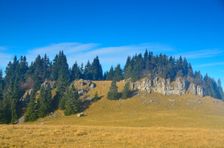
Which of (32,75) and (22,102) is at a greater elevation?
(32,75)

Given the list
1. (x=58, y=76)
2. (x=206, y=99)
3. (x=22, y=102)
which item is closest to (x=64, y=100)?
(x=22, y=102)

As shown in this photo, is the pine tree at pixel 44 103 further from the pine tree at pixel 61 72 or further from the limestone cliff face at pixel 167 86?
the limestone cliff face at pixel 167 86

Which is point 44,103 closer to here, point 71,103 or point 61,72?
point 71,103

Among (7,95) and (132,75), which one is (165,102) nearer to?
(132,75)

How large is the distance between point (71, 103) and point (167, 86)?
68.3 metres

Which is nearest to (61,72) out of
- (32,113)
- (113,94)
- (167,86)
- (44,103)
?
(113,94)

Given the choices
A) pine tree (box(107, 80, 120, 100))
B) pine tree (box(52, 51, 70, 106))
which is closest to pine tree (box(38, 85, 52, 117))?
pine tree (box(52, 51, 70, 106))

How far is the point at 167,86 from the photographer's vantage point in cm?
18362

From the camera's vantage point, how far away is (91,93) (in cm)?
17150

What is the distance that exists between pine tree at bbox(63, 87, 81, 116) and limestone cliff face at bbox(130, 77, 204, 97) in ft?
150

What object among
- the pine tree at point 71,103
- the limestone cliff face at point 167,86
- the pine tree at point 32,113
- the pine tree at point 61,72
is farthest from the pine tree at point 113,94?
the pine tree at point 32,113

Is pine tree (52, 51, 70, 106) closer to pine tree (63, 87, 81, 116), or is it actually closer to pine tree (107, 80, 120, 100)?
pine tree (63, 87, 81, 116)

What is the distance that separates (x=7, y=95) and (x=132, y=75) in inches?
2890

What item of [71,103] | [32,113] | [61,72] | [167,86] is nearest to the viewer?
[32,113]
